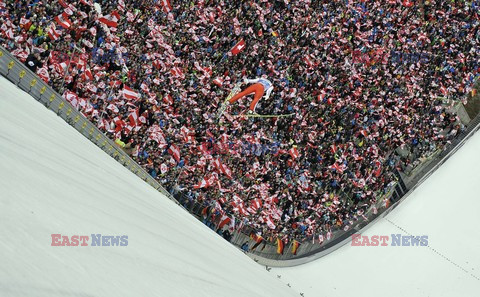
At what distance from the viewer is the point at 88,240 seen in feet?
28.7

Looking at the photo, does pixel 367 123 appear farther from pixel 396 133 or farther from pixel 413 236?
pixel 413 236

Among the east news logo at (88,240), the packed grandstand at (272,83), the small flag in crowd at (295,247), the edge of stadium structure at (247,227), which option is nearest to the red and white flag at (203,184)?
the packed grandstand at (272,83)

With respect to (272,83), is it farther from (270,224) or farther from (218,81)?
(270,224)

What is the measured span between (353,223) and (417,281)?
4360 millimetres

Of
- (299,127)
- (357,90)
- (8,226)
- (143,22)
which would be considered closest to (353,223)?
(299,127)

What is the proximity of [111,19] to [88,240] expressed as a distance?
23.2 m

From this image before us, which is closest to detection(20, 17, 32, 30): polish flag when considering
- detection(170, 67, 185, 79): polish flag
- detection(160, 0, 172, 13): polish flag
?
detection(170, 67, 185, 79): polish flag

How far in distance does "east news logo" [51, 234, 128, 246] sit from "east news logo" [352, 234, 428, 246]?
26248 millimetres

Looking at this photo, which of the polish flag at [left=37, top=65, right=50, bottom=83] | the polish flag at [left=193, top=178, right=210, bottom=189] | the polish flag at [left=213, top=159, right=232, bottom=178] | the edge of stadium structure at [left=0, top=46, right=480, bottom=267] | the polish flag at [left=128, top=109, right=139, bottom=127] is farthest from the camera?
the polish flag at [left=213, top=159, right=232, bottom=178]

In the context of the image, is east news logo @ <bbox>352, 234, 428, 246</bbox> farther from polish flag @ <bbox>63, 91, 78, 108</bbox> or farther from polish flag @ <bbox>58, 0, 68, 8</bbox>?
polish flag @ <bbox>58, 0, 68, 8</bbox>

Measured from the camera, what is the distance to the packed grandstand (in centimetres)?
2908

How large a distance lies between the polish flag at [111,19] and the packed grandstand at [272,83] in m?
0.07

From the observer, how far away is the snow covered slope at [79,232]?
22.3 feet

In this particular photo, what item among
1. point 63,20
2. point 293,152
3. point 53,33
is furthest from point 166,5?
point 293,152
